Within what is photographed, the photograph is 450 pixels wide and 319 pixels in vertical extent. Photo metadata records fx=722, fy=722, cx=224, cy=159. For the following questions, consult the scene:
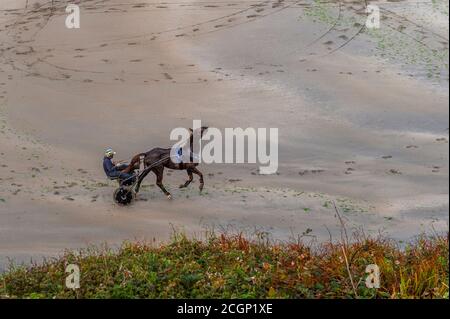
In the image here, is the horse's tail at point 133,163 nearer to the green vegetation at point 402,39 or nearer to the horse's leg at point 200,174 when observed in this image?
the horse's leg at point 200,174

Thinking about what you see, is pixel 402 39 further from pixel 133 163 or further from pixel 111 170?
pixel 111 170

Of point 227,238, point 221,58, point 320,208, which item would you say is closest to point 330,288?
point 227,238

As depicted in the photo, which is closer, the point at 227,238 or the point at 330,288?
the point at 330,288

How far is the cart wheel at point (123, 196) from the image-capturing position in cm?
1445

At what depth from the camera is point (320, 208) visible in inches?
561

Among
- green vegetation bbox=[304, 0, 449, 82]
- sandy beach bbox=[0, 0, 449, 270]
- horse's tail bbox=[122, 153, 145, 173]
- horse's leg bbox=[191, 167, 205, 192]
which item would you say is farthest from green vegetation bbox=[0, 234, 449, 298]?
green vegetation bbox=[304, 0, 449, 82]

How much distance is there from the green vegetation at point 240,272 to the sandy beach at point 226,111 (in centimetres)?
179

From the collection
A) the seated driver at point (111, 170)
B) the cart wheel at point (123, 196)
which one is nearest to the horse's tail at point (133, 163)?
the seated driver at point (111, 170)

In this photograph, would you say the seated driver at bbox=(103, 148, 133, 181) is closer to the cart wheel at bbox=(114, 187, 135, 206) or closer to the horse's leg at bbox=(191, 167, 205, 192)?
the cart wheel at bbox=(114, 187, 135, 206)

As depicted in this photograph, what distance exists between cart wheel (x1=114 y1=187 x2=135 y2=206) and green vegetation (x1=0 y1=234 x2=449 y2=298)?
3.17 meters

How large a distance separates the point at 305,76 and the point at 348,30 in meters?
2.94

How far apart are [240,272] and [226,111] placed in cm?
889
